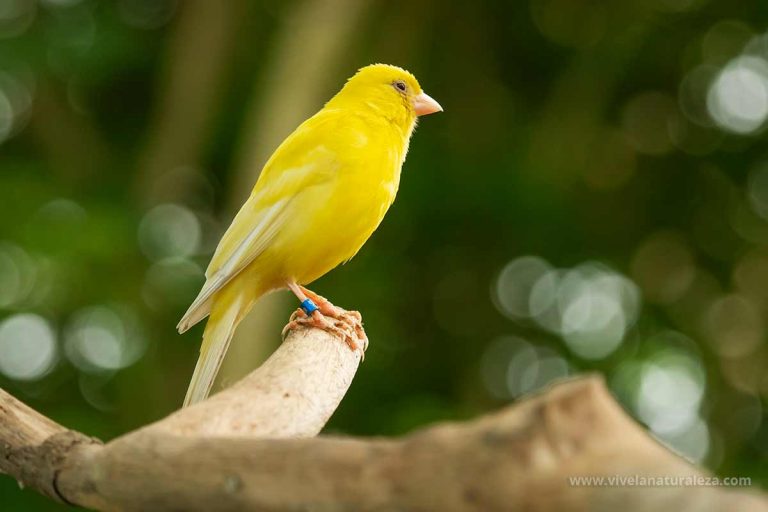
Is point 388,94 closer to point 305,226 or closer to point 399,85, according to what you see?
point 399,85

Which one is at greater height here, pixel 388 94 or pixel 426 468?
pixel 388 94

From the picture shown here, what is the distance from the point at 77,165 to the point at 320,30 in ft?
10.0

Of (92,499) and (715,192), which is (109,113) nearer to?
(715,192)

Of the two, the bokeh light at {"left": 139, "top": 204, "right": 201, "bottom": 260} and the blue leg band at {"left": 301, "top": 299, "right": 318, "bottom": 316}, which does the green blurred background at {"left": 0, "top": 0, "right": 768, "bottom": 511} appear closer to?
the bokeh light at {"left": 139, "top": 204, "right": 201, "bottom": 260}

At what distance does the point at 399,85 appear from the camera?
5.56 m

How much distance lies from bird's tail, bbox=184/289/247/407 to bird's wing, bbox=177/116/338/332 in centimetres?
7

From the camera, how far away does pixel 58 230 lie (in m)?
8.53

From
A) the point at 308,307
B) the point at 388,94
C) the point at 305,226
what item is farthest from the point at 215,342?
the point at 388,94

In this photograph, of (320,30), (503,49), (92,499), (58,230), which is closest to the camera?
(92,499)

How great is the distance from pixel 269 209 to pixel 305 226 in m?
0.24

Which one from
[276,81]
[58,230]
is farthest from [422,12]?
[58,230]

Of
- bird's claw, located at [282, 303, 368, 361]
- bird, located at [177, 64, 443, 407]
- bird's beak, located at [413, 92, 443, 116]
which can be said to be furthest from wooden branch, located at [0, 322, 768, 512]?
bird's beak, located at [413, 92, 443, 116]

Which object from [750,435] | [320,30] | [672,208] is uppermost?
[320,30]

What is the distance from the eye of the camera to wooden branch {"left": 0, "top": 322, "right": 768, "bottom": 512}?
2.22 meters
